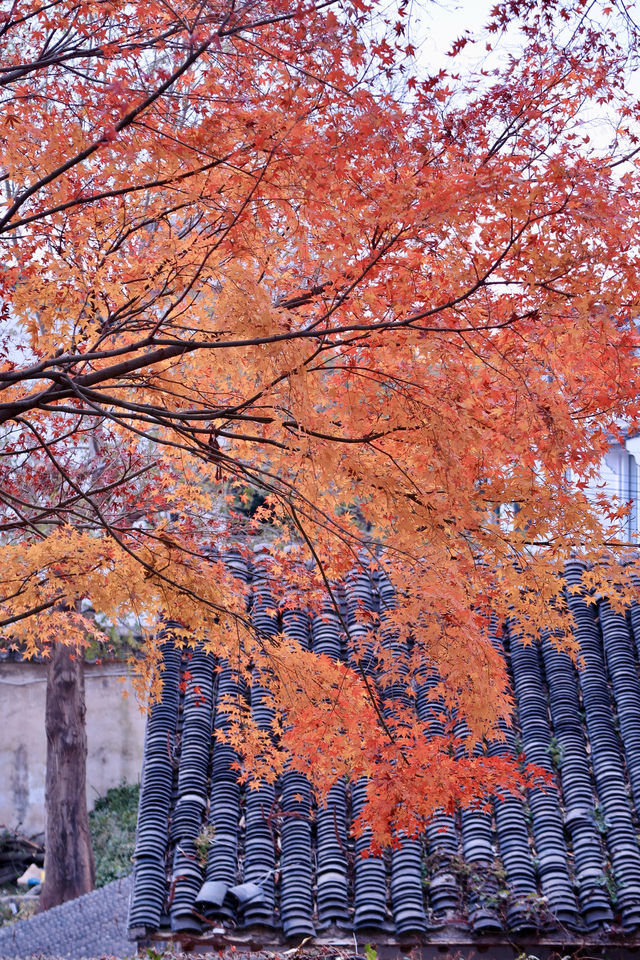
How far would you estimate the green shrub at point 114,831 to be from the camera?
15.9m

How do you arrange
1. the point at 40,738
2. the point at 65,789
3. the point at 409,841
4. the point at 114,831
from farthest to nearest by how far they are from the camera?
the point at 40,738 < the point at 114,831 < the point at 65,789 < the point at 409,841

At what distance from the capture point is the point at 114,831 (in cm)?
1731

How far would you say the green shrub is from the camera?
15938mm

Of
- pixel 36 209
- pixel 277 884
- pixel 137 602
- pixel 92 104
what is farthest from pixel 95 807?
pixel 92 104

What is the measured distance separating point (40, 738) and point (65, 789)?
4.65 metres

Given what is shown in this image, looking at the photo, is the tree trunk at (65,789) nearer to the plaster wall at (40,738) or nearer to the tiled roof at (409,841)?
the plaster wall at (40,738)

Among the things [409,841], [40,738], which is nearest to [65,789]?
[40,738]

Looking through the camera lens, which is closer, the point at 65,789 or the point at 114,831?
the point at 65,789

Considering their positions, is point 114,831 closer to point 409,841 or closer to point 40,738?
point 40,738

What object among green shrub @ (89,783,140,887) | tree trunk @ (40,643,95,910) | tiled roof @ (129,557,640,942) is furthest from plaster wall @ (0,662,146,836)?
tiled roof @ (129,557,640,942)

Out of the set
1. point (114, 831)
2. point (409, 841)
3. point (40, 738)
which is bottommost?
point (409, 841)

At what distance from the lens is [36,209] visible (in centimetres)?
634

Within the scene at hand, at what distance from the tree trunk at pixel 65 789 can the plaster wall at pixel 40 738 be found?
3921 millimetres

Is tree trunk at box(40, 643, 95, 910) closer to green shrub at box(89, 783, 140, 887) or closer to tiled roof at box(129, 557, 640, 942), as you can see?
green shrub at box(89, 783, 140, 887)
